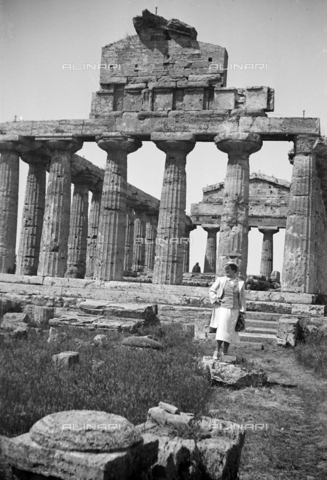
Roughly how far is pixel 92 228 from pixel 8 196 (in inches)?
334

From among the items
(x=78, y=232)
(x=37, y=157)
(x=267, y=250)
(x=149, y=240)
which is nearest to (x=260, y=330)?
(x=37, y=157)

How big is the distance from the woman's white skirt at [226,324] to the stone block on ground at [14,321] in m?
5.58

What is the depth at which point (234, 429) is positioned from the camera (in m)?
5.39

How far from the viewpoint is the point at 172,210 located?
20094 mm

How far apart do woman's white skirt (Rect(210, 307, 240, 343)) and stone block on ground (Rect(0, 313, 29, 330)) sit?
5583mm

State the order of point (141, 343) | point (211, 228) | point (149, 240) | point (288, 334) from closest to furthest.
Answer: point (141, 343) → point (288, 334) → point (211, 228) → point (149, 240)

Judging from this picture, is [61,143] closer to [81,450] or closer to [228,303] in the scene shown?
[228,303]

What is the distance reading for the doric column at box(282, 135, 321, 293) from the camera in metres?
18.6

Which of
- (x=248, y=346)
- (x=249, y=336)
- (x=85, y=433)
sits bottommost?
(x=248, y=346)

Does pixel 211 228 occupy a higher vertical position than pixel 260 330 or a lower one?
higher

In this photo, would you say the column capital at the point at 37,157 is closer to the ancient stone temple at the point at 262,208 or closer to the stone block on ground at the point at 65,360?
the ancient stone temple at the point at 262,208

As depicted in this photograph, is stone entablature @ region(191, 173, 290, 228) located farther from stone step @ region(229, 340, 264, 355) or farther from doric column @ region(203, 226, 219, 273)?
stone step @ region(229, 340, 264, 355)

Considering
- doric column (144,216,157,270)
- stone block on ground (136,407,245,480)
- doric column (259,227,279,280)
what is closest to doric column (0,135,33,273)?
doric column (144,216,157,270)

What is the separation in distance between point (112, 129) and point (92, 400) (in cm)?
1549
